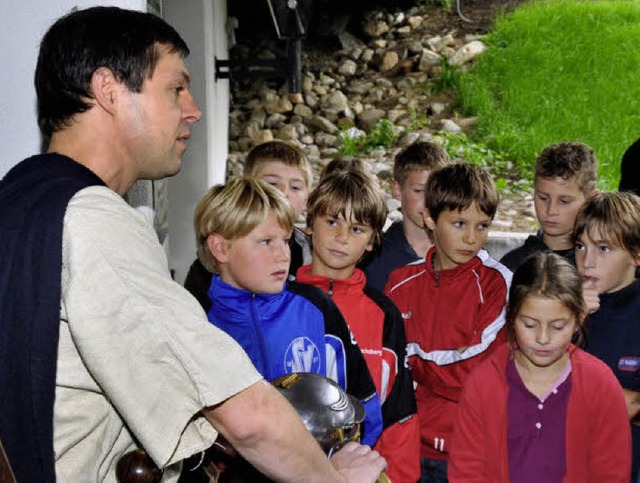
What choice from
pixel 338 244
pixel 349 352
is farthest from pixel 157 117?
pixel 338 244

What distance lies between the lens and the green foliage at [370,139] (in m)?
8.18

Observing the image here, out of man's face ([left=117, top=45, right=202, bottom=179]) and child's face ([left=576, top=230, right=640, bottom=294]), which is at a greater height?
man's face ([left=117, top=45, right=202, bottom=179])

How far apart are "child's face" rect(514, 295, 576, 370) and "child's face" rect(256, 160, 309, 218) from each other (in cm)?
126

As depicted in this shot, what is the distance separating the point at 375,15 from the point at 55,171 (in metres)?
9.06

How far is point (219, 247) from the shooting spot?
256 centimetres

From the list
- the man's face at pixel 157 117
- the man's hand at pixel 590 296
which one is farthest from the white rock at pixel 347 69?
the man's face at pixel 157 117

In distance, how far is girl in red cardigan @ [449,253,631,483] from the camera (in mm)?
2521

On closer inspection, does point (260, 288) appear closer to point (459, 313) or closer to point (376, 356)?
point (376, 356)

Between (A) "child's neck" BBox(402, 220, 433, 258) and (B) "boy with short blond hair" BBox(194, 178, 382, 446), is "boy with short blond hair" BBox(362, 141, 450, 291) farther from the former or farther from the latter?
(B) "boy with short blond hair" BBox(194, 178, 382, 446)

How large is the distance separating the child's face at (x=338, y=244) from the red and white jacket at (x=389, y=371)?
11 cm

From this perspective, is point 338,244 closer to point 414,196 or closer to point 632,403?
point 414,196

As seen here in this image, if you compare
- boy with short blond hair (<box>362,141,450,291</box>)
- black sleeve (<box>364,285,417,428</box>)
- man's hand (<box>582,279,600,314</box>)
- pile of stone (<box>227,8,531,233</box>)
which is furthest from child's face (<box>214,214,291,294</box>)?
pile of stone (<box>227,8,531,233</box>)

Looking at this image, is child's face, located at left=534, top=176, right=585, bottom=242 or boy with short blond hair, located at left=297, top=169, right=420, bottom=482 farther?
child's face, located at left=534, top=176, right=585, bottom=242

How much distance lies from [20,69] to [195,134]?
3145mm
